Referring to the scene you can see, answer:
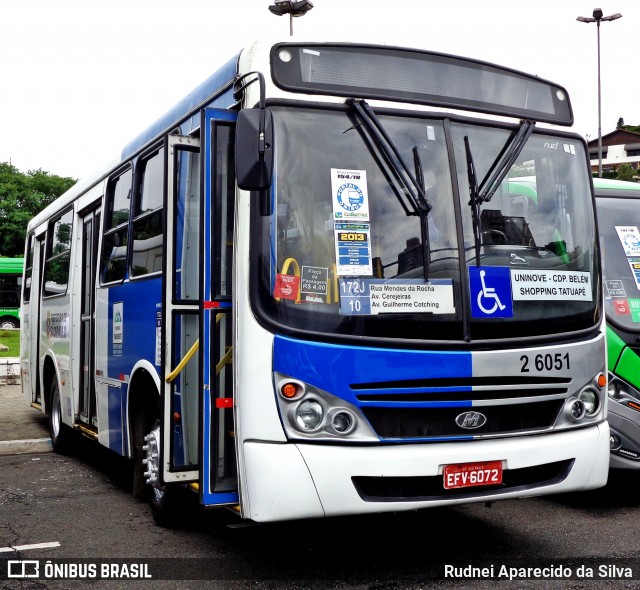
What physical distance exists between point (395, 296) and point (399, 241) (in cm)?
32

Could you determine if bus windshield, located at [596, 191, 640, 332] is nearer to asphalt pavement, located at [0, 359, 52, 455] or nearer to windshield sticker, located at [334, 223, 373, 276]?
windshield sticker, located at [334, 223, 373, 276]

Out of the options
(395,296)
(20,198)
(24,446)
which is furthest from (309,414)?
(20,198)

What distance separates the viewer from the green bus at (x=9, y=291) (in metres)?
35.6

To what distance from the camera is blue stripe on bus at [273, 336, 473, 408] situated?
4.77m

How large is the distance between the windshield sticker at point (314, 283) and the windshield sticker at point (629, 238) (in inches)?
148

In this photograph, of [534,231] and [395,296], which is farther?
[534,231]

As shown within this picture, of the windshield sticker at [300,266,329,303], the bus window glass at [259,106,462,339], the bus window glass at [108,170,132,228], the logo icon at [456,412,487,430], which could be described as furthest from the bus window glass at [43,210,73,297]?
the logo icon at [456,412,487,430]

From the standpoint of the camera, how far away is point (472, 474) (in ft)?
16.3

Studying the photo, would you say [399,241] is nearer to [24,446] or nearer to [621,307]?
[621,307]

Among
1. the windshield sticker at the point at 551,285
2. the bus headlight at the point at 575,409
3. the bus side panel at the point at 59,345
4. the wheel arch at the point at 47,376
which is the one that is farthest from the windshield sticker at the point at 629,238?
the wheel arch at the point at 47,376

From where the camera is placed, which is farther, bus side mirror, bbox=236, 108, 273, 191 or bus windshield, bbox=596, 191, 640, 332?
bus windshield, bbox=596, 191, 640, 332

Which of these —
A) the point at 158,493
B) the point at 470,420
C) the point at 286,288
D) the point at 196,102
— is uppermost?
the point at 196,102

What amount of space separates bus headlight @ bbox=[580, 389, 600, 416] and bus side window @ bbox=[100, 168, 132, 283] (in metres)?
3.82

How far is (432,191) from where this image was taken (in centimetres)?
518
